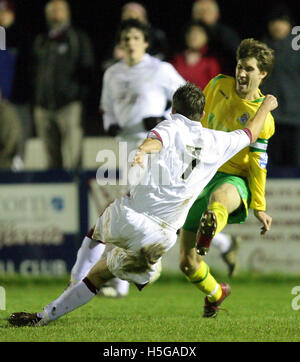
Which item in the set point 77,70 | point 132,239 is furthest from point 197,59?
point 132,239

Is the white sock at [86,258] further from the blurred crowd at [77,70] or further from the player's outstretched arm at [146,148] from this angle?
the blurred crowd at [77,70]

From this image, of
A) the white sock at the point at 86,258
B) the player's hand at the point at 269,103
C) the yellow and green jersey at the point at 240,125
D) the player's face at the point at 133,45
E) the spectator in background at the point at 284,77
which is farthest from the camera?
the spectator in background at the point at 284,77

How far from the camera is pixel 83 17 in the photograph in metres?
12.9

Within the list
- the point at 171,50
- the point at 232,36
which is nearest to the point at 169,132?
the point at 232,36

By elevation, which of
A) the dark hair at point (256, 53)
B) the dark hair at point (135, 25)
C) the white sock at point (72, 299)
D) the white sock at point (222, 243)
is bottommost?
the white sock at point (222, 243)

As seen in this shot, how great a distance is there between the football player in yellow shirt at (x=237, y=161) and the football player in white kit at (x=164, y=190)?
595 mm

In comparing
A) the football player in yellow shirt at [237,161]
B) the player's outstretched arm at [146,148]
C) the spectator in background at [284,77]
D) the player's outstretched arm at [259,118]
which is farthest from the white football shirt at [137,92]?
the player's outstretched arm at [146,148]

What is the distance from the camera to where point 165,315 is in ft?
23.2

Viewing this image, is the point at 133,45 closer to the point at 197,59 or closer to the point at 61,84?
the point at 197,59

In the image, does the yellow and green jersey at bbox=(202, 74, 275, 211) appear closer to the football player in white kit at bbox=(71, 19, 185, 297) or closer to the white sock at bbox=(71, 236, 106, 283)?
the white sock at bbox=(71, 236, 106, 283)

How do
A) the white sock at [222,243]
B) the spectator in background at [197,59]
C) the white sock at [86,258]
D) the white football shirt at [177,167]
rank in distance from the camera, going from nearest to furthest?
the white football shirt at [177,167] < the white sock at [86,258] < the white sock at [222,243] < the spectator in background at [197,59]

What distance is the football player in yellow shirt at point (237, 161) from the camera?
21.5ft

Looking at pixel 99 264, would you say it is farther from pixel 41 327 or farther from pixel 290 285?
pixel 290 285
